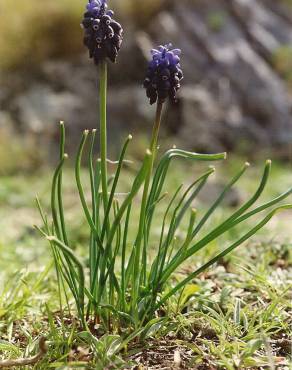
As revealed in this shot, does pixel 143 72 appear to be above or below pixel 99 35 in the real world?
below

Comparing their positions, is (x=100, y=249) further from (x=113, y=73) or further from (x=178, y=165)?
(x=113, y=73)

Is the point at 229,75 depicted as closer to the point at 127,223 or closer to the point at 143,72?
the point at 143,72

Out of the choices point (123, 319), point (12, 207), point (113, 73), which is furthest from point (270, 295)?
point (113, 73)

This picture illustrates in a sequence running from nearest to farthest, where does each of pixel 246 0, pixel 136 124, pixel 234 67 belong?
1. pixel 136 124
2. pixel 234 67
3. pixel 246 0

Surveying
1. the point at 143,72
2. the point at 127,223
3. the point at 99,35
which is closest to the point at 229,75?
the point at 143,72

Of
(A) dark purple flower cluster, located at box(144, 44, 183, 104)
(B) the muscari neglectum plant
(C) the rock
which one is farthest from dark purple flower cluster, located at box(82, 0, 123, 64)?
(C) the rock
